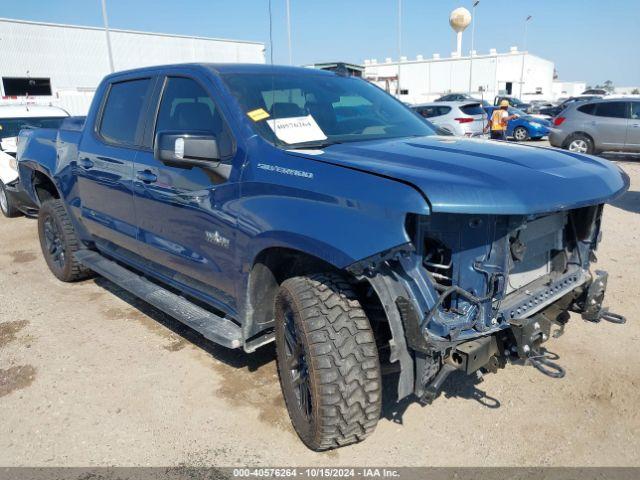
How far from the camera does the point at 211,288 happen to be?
346 cm

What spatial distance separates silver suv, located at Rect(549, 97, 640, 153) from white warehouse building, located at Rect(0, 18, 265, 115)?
2208cm

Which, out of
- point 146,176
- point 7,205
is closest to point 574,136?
point 7,205

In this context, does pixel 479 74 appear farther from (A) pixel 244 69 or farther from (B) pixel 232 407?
(B) pixel 232 407

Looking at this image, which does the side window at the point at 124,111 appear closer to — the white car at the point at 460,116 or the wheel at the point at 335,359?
the wheel at the point at 335,359

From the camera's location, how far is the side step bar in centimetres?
319

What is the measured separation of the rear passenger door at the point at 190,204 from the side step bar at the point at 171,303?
0.41 ft

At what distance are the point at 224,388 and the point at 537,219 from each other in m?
2.16

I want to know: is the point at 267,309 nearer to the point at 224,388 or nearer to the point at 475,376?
the point at 224,388

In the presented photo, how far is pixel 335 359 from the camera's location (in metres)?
2.51

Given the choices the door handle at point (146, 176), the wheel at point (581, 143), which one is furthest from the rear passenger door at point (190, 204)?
the wheel at point (581, 143)

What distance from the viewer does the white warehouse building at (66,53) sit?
3494 centimetres

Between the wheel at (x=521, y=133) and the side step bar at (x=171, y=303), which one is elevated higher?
the side step bar at (x=171, y=303)

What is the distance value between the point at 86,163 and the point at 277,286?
2457 mm

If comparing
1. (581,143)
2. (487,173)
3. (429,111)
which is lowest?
(581,143)
